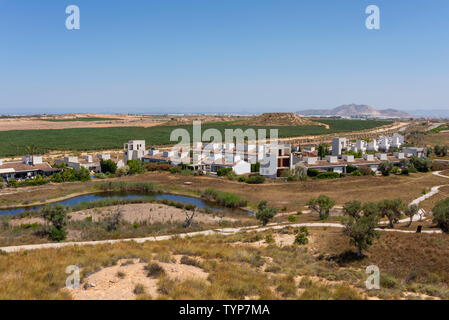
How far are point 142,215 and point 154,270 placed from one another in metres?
18.3

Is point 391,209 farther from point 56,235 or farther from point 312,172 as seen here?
point 312,172

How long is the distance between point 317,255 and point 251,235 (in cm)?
460

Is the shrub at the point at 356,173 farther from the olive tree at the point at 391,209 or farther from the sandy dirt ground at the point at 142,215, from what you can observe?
the olive tree at the point at 391,209

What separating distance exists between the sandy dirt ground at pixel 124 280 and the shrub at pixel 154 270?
14 centimetres

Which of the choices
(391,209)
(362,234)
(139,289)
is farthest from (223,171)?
(139,289)

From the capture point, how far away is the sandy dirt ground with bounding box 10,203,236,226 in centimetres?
2658

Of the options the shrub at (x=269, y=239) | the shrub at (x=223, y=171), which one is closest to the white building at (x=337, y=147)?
the shrub at (x=223, y=171)

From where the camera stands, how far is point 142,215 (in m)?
28.5

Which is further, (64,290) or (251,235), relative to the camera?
(251,235)
